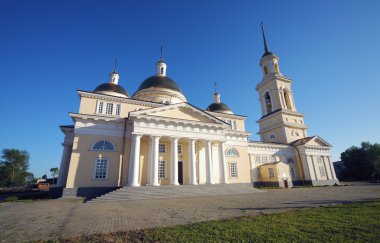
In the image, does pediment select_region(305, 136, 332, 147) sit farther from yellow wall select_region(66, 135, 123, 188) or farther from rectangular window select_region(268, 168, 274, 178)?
yellow wall select_region(66, 135, 123, 188)

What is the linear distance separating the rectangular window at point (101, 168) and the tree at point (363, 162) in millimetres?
57388

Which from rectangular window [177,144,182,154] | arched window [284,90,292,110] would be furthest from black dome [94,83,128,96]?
arched window [284,90,292,110]

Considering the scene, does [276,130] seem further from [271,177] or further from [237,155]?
[237,155]

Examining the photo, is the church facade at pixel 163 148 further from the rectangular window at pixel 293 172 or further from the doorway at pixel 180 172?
the rectangular window at pixel 293 172

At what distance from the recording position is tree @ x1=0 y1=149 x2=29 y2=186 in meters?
51.2

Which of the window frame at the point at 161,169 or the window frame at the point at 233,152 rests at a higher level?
the window frame at the point at 233,152

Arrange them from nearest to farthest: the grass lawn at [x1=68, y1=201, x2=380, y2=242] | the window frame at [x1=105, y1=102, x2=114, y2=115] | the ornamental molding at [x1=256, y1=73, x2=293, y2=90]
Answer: the grass lawn at [x1=68, y1=201, x2=380, y2=242] → the window frame at [x1=105, y1=102, x2=114, y2=115] → the ornamental molding at [x1=256, y1=73, x2=293, y2=90]

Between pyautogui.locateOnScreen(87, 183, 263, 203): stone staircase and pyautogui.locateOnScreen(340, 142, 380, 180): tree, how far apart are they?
44053 mm

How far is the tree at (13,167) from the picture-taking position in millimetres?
51156

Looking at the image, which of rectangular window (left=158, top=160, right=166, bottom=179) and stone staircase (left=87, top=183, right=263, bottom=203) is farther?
rectangular window (left=158, top=160, right=166, bottom=179)

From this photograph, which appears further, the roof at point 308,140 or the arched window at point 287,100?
the arched window at point 287,100

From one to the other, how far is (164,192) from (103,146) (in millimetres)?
8271

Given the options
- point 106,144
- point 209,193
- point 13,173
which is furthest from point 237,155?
point 13,173

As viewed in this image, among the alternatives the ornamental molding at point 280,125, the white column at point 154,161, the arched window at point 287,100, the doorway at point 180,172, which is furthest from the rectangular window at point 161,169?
the arched window at point 287,100
